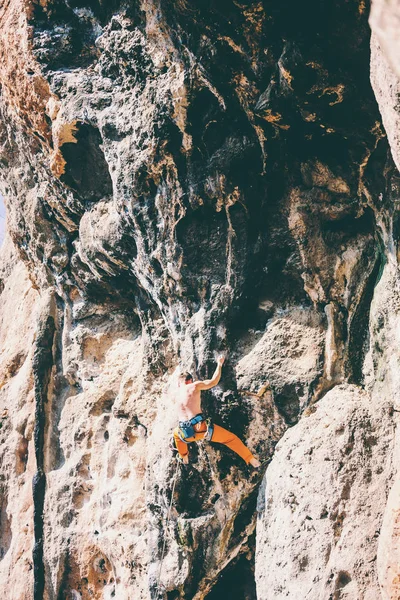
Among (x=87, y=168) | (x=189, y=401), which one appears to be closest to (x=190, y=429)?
(x=189, y=401)

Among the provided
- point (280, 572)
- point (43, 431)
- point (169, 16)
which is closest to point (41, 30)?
point (169, 16)

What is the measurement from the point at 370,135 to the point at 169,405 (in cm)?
417

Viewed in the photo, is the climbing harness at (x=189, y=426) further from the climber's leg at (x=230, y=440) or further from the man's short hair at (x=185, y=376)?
the man's short hair at (x=185, y=376)

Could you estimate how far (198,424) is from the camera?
6.59 meters

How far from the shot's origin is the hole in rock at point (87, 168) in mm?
7930

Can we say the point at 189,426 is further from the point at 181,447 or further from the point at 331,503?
the point at 331,503

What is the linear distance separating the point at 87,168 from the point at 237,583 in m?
6.16

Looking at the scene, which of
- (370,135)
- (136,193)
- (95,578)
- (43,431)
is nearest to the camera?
(370,135)

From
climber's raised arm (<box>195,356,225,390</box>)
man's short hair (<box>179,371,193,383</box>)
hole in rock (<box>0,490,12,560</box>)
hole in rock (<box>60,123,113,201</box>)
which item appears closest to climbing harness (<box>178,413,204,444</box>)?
climber's raised arm (<box>195,356,225,390</box>)

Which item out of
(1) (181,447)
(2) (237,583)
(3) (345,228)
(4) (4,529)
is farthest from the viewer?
(4) (4,529)

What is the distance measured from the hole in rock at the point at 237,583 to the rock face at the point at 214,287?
0.09 feet

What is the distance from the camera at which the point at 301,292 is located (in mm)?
6723

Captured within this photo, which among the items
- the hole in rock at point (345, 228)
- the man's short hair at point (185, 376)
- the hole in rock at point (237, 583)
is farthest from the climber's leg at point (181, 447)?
the hole in rock at point (345, 228)

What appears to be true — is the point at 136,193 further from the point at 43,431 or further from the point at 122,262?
the point at 43,431
